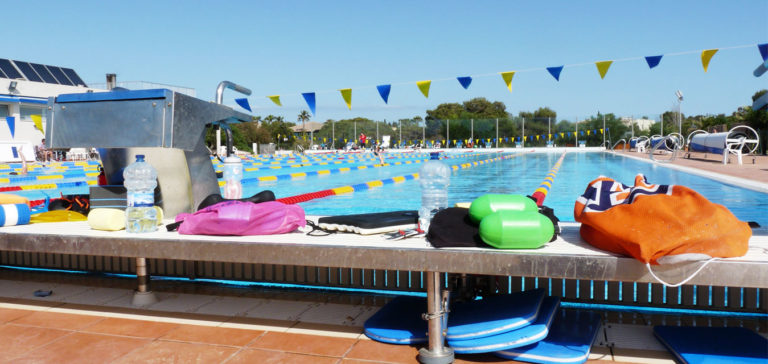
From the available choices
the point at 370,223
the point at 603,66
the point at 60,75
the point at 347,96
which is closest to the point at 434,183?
the point at 370,223

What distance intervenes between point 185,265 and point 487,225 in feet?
8.04

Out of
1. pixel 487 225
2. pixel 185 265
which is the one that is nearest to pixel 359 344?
pixel 487 225

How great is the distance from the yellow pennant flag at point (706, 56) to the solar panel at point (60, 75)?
4014 centimetres

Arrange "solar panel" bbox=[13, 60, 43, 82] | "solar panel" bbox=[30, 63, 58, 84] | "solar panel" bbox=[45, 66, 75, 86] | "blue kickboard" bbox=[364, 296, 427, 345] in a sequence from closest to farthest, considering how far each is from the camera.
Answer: "blue kickboard" bbox=[364, 296, 427, 345]
"solar panel" bbox=[13, 60, 43, 82]
"solar panel" bbox=[30, 63, 58, 84]
"solar panel" bbox=[45, 66, 75, 86]

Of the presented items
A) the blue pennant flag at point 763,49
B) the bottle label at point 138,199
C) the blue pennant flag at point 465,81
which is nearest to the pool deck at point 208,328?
the bottle label at point 138,199

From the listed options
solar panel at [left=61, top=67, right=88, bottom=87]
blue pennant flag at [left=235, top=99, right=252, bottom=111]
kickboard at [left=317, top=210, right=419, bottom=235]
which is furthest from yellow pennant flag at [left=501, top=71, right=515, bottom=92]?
solar panel at [left=61, top=67, right=88, bottom=87]

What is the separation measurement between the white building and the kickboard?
31.6m

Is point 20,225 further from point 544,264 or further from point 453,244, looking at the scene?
point 544,264

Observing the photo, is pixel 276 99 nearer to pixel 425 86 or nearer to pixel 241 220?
pixel 425 86

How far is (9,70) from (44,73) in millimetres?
2842

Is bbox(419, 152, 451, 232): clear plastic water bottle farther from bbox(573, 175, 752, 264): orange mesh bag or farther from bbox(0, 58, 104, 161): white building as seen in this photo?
bbox(0, 58, 104, 161): white building

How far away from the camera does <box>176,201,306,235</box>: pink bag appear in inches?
107

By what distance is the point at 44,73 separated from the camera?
37.3 m

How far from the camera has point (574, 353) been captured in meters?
2.28
